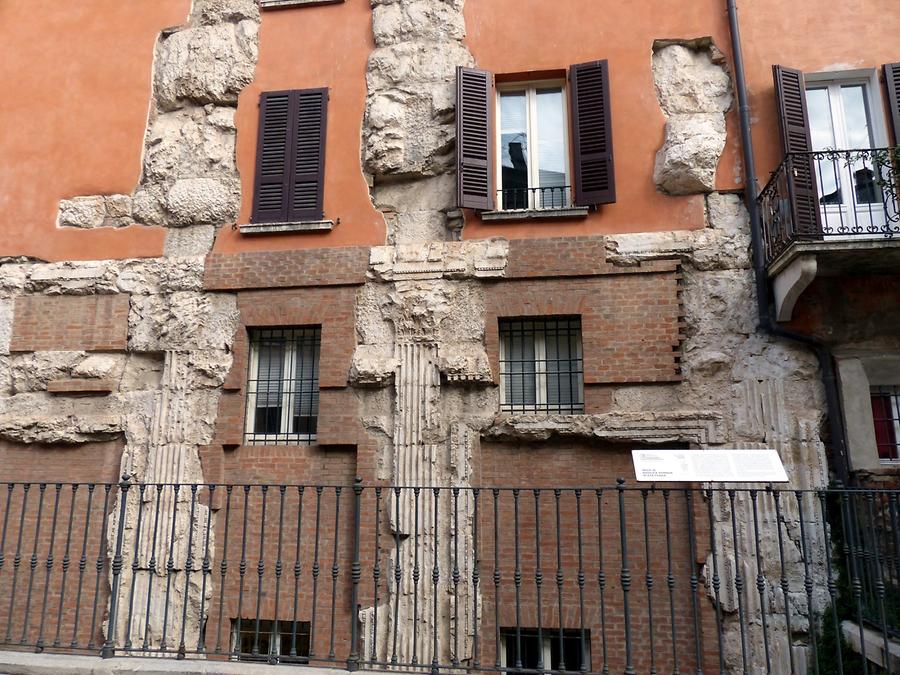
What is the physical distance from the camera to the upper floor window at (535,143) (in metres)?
7.86

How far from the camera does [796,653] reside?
253 inches

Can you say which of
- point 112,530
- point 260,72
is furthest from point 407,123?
point 112,530

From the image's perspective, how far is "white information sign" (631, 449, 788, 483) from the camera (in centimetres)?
524

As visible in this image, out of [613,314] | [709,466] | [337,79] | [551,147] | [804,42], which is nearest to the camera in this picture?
[709,466]

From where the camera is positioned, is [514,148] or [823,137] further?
[514,148]

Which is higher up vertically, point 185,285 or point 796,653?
point 185,285

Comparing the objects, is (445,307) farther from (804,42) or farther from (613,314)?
(804,42)

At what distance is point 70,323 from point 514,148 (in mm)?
5591

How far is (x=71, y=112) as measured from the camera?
9.02 meters

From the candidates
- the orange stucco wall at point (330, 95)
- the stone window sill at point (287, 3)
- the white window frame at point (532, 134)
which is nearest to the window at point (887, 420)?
the white window frame at point (532, 134)

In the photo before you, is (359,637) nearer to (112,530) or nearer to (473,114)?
(112,530)

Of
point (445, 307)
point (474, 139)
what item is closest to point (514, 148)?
point (474, 139)

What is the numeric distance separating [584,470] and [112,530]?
5032mm

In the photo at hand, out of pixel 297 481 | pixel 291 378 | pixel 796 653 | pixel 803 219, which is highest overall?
pixel 803 219
